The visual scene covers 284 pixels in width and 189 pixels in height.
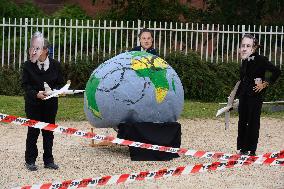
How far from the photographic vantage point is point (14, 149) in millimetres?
10594

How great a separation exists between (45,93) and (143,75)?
1.77 meters

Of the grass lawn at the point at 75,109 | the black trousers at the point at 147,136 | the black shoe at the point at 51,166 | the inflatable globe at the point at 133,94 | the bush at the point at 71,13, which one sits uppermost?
the bush at the point at 71,13

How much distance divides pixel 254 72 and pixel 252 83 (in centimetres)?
16

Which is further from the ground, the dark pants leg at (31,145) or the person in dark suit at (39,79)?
the person in dark suit at (39,79)

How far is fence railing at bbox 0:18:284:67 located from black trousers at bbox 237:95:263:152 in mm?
8742

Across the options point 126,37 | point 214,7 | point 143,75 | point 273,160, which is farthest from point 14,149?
point 214,7

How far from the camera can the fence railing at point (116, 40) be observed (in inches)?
720

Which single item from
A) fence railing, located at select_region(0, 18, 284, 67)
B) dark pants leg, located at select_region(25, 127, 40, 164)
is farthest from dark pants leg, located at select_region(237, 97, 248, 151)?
fence railing, located at select_region(0, 18, 284, 67)

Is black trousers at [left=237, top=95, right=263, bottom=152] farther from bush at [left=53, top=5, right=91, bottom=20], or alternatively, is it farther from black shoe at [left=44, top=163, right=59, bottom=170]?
bush at [left=53, top=5, right=91, bottom=20]

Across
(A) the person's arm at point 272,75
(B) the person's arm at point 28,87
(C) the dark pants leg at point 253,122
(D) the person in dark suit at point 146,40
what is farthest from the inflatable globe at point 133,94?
(B) the person's arm at point 28,87

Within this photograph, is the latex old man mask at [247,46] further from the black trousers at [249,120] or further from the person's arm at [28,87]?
the person's arm at [28,87]

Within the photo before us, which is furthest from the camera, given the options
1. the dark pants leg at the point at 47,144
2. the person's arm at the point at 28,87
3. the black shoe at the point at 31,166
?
the dark pants leg at the point at 47,144

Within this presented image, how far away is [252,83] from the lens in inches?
381

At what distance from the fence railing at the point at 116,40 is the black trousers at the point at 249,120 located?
28.7 feet
